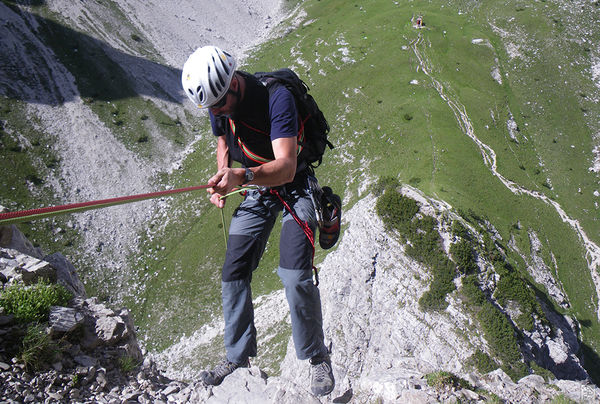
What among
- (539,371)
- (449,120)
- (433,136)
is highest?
(433,136)

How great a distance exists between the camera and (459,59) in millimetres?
62250

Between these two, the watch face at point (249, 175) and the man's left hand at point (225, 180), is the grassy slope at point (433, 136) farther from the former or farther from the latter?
the man's left hand at point (225, 180)

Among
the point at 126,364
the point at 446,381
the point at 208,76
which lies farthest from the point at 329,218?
the point at 126,364

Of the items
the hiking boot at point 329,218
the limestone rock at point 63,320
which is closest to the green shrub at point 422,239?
the hiking boot at point 329,218

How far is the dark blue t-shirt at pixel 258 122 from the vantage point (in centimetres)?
615

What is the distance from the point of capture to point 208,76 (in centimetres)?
624

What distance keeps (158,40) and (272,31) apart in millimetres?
27011

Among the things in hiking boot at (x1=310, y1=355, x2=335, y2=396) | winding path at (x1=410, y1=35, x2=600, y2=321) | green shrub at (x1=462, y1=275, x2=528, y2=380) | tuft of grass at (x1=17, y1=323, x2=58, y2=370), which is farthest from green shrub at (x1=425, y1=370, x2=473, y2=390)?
winding path at (x1=410, y1=35, x2=600, y2=321)

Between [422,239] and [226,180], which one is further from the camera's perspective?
[422,239]

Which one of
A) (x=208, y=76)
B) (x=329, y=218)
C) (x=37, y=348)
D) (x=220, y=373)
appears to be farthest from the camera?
(x=329, y=218)

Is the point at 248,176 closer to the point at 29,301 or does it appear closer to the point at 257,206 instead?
the point at 257,206

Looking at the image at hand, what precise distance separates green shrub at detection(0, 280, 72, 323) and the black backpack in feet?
20.4

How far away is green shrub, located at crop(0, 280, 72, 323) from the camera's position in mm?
7379

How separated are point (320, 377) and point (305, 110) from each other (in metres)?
5.07
